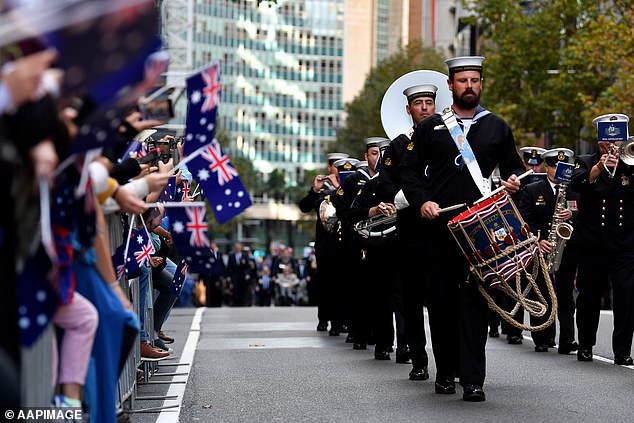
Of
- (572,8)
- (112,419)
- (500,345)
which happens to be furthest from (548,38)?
(112,419)

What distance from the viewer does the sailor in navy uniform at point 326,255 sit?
59.8ft

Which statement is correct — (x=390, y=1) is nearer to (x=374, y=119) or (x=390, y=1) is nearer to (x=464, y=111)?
(x=374, y=119)

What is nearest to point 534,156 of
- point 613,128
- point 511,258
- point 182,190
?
point 613,128

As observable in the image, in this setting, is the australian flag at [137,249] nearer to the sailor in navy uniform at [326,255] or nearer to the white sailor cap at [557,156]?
the white sailor cap at [557,156]

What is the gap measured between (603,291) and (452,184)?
3.74 m

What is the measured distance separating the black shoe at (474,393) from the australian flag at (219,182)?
11.2ft

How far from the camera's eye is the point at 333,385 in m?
11.3

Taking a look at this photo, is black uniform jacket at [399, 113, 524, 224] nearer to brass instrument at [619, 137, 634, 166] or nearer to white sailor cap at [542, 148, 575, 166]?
brass instrument at [619, 137, 634, 166]

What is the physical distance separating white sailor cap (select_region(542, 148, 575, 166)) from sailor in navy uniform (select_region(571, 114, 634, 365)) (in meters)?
1.39

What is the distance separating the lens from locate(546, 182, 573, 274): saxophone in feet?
47.6

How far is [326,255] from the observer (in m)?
18.5

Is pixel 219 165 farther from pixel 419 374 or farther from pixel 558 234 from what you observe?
pixel 558 234

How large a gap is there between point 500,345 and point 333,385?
474 centimetres

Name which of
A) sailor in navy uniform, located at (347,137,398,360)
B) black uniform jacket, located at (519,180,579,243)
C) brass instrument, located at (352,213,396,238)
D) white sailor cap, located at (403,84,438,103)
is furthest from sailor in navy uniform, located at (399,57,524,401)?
black uniform jacket, located at (519,180,579,243)
